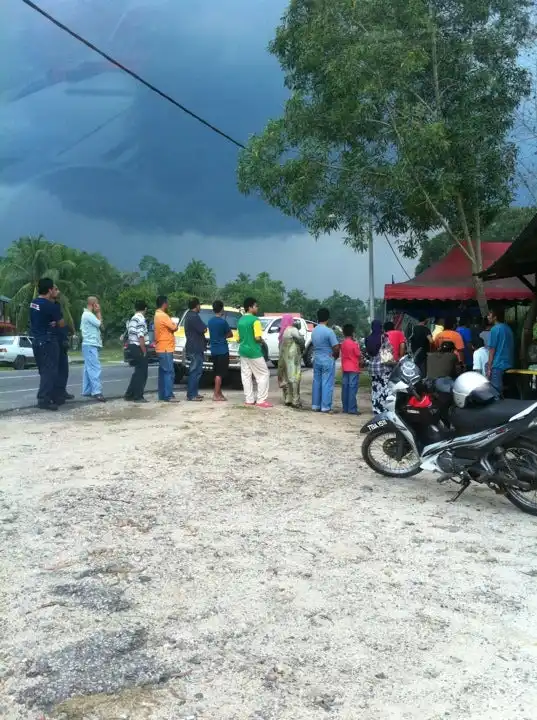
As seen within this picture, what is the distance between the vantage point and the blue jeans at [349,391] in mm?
11328

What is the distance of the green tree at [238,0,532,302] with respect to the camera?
13195 mm

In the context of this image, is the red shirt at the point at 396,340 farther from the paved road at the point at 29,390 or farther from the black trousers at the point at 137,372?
the paved road at the point at 29,390

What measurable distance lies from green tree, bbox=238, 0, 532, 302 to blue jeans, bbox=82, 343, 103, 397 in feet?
19.6

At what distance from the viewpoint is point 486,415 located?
576 cm

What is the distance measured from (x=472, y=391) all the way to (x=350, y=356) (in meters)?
5.23

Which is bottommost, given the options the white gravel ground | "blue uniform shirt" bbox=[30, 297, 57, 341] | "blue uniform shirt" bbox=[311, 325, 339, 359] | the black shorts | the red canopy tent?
the white gravel ground

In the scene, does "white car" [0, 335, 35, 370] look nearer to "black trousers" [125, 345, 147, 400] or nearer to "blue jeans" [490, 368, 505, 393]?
"black trousers" [125, 345, 147, 400]

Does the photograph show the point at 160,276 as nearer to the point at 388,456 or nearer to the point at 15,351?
the point at 15,351

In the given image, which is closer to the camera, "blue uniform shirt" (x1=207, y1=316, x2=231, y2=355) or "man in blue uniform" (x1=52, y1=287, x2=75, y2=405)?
"man in blue uniform" (x1=52, y1=287, x2=75, y2=405)

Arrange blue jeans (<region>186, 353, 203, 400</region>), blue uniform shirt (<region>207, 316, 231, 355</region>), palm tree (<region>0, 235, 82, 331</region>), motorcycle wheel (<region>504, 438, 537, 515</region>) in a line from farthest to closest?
1. palm tree (<region>0, 235, 82, 331</region>)
2. blue uniform shirt (<region>207, 316, 231, 355</region>)
3. blue jeans (<region>186, 353, 203, 400</region>)
4. motorcycle wheel (<region>504, 438, 537, 515</region>)

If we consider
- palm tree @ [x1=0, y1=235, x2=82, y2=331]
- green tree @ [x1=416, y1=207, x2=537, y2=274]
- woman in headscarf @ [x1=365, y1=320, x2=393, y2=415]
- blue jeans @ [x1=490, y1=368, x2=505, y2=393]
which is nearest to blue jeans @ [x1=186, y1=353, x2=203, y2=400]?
woman in headscarf @ [x1=365, y1=320, x2=393, y2=415]

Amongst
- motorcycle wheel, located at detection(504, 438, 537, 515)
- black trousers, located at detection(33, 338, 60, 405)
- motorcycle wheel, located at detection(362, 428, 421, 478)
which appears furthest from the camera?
black trousers, located at detection(33, 338, 60, 405)

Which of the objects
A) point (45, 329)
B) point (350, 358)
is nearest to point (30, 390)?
Result: point (45, 329)

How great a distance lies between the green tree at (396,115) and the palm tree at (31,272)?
35054 mm
